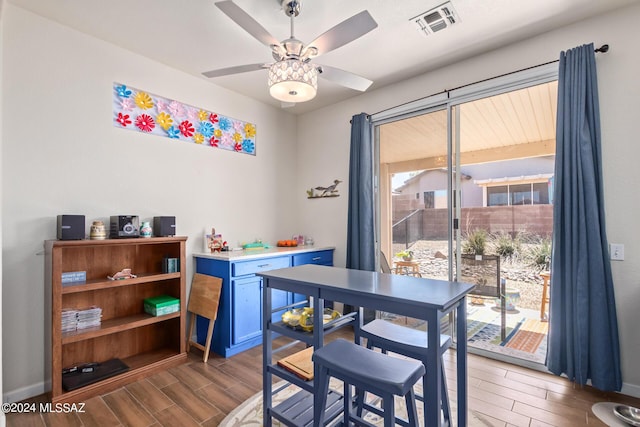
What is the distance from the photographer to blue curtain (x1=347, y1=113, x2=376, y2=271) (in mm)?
3430

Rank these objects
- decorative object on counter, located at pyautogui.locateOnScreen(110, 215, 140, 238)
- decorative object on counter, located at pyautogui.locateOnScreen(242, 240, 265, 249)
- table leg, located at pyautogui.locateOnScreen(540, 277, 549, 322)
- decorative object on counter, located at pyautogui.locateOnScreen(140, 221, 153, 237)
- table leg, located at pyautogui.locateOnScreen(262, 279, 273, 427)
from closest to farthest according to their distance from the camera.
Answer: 1. table leg, located at pyautogui.locateOnScreen(262, 279, 273, 427)
2. decorative object on counter, located at pyautogui.locateOnScreen(110, 215, 140, 238)
3. decorative object on counter, located at pyautogui.locateOnScreen(140, 221, 153, 237)
4. table leg, located at pyautogui.locateOnScreen(540, 277, 549, 322)
5. decorative object on counter, located at pyautogui.locateOnScreen(242, 240, 265, 249)

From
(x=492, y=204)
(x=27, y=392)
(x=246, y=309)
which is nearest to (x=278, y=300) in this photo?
(x=246, y=309)

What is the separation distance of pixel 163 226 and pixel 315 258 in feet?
5.47

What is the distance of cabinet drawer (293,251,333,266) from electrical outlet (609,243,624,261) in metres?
2.55

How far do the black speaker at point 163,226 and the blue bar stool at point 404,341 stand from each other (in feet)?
6.14

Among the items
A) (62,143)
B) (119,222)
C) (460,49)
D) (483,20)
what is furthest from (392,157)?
(62,143)

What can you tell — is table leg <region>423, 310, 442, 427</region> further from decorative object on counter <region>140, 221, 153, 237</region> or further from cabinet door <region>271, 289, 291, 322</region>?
decorative object on counter <region>140, 221, 153, 237</region>

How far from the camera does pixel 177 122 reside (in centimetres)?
305

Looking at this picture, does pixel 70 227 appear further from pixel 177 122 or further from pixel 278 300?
pixel 278 300

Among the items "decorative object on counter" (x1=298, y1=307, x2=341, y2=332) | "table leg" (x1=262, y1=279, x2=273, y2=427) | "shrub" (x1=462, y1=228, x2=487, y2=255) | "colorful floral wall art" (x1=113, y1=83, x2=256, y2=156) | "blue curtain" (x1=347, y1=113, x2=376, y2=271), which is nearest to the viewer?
"decorative object on counter" (x1=298, y1=307, x2=341, y2=332)

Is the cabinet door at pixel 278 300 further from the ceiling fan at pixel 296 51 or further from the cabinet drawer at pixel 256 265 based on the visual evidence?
the ceiling fan at pixel 296 51

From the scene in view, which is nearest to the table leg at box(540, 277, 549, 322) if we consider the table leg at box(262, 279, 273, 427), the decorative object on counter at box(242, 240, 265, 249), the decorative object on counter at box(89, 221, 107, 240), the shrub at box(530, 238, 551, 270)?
the shrub at box(530, 238, 551, 270)

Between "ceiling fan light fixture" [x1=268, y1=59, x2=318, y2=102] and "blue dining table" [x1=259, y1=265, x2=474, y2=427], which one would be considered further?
"ceiling fan light fixture" [x1=268, y1=59, x2=318, y2=102]

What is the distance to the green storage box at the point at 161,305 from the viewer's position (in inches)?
103
